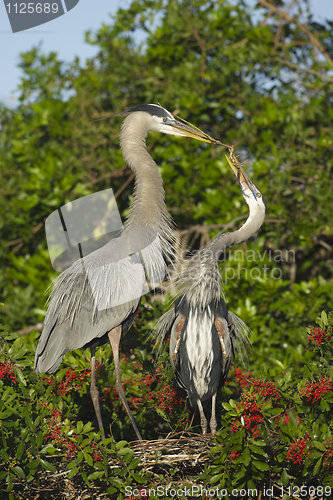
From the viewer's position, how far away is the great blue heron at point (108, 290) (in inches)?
121

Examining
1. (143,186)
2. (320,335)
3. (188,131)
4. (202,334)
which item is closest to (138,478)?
(202,334)

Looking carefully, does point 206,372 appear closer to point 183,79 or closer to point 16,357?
point 16,357

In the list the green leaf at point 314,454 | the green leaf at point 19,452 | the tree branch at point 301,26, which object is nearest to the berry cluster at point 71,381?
the green leaf at point 19,452

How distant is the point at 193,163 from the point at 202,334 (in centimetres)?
248

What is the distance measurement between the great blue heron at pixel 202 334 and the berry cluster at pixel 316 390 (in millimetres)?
704

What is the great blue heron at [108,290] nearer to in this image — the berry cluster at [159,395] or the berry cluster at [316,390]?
the berry cluster at [159,395]

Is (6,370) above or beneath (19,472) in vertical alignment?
above

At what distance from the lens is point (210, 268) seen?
10.6 feet

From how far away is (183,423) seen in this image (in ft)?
11.0

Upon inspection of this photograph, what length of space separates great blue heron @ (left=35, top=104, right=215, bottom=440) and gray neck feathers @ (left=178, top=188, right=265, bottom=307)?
23 cm

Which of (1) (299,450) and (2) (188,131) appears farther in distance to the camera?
(2) (188,131)

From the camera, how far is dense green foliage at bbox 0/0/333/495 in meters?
3.85

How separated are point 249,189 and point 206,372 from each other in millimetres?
1461

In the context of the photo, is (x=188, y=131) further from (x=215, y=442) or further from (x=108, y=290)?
(x=215, y=442)
